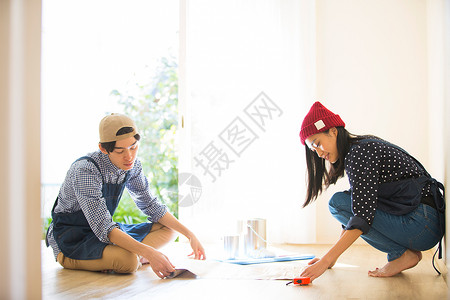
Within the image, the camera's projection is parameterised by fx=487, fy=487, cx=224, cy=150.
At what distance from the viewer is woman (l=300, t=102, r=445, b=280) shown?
1812 millimetres

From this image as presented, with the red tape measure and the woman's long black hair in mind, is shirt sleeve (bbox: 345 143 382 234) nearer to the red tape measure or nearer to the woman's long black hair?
the woman's long black hair

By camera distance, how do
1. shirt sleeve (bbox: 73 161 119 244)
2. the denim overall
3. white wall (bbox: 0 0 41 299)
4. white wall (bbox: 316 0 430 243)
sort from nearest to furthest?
white wall (bbox: 0 0 41 299), shirt sleeve (bbox: 73 161 119 244), the denim overall, white wall (bbox: 316 0 430 243)

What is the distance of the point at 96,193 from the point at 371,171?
44.3 inches

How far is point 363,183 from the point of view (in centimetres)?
182

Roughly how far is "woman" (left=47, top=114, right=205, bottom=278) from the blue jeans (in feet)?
2.63

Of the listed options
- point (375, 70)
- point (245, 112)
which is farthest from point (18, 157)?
point (375, 70)

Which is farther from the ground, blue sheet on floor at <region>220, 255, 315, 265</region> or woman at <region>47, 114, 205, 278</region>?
woman at <region>47, 114, 205, 278</region>

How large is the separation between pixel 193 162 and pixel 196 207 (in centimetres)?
32

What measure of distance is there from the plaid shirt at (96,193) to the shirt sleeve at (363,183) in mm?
949

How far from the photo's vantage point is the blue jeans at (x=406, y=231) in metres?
1.86

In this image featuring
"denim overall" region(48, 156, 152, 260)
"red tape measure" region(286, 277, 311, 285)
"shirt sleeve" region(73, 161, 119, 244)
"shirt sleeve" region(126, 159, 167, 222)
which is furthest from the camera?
"shirt sleeve" region(126, 159, 167, 222)

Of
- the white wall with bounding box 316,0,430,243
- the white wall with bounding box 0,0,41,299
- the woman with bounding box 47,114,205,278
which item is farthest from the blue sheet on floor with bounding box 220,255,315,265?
the white wall with bounding box 0,0,41,299

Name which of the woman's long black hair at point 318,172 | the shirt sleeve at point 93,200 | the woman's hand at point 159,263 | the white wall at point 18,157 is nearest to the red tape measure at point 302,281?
the woman's long black hair at point 318,172

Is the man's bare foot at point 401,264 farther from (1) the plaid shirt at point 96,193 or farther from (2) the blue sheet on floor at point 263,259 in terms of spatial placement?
(1) the plaid shirt at point 96,193
